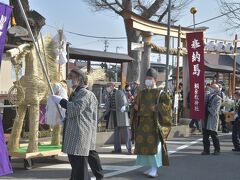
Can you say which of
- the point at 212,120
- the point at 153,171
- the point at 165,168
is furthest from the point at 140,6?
the point at 153,171

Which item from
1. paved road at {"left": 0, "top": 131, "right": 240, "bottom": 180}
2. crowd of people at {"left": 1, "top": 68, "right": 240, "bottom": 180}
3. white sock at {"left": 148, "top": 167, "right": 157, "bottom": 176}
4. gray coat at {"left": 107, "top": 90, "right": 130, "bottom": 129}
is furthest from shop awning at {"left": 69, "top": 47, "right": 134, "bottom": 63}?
white sock at {"left": 148, "top": 167, "right": 157, "bottom": 176}

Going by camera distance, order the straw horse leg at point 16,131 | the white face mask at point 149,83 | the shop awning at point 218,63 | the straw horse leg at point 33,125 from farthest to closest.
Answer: the shop awning at point 218,63
the straw horse leg at point 16,131
the straw horse leg at point 33,125
the white face mask at point 149,83

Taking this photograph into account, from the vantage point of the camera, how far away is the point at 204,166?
343 inches

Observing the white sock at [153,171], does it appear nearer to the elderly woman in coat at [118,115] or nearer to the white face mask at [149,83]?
the white face mask at [149,83]

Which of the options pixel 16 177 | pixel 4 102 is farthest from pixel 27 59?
pixel 4 102

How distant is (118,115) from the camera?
10297mm

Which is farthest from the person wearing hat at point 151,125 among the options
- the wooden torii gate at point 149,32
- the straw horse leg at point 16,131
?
the wooden torii gate at point 149,32

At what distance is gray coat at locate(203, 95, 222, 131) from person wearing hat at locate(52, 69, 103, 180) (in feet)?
16.1

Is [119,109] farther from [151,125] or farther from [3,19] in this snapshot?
[3,19]

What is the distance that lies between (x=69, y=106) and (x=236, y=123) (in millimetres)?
6572

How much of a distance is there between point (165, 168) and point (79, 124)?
3.16 metres

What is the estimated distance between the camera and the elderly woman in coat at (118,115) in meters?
10.2

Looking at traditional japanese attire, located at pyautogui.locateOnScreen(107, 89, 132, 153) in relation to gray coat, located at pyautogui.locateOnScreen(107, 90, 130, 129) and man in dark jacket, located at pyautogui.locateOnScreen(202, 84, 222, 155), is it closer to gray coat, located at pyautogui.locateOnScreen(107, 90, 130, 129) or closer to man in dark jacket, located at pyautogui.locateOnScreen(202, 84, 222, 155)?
gray coat, located at pyautogui.locateOnScreen(107, 90, 130, 129)

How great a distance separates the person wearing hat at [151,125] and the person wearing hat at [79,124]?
1.82 m
